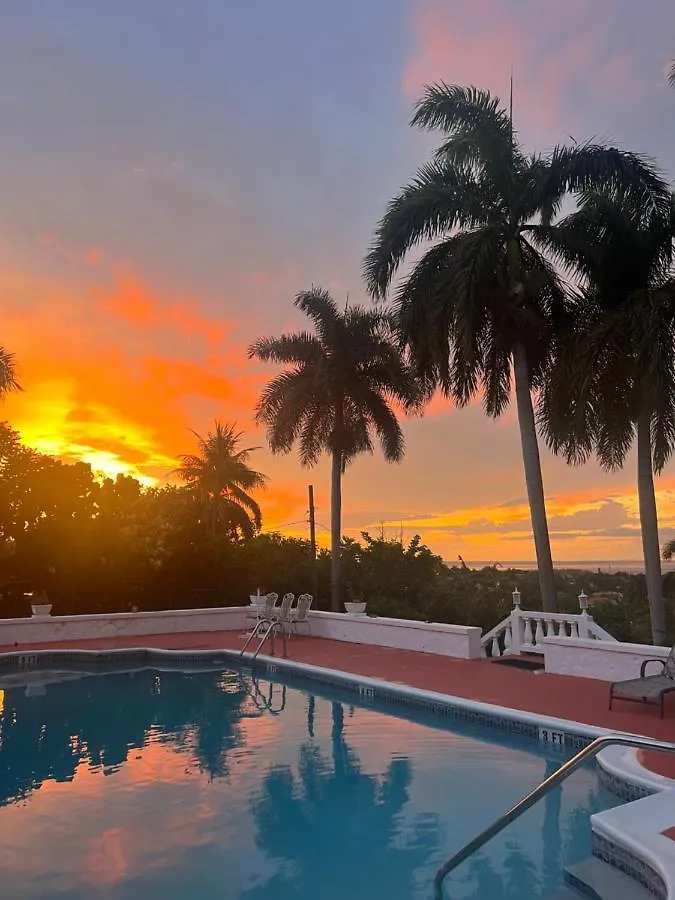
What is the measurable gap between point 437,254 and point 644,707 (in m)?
10.5

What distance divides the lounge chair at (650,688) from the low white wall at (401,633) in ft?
13.8

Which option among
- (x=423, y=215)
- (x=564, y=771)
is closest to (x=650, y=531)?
(x=423, y=215)

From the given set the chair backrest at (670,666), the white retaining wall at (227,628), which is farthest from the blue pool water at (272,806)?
the white retaining wall at (227,628)

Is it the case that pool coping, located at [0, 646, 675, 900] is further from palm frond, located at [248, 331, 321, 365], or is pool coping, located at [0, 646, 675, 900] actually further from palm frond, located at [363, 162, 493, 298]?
palm frond, located at [248, 331, 321, 365]

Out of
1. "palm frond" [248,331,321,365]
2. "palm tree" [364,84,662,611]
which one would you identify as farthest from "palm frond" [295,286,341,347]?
"palm tree" [364,84,662,611]

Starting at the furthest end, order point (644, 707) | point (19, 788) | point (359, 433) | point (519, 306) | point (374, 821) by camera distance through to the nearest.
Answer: point (359, 433)
point (519, 306)
point (644, 707)
point (19, 788)
point (374, 821)

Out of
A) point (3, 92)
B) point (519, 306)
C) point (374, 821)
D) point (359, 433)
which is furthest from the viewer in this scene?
point (359, 433)

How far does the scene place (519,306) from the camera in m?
15.0

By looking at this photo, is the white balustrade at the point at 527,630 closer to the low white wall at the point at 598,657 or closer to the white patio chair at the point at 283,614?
the low white wall at the point at 598,657

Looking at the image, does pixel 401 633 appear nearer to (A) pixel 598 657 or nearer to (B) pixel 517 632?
(B) pixel 517 632

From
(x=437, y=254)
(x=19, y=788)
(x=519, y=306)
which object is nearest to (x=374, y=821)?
(x=19, y=788)

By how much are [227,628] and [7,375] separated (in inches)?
338

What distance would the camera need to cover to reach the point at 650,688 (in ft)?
25.9

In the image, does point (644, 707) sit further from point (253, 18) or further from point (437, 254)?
point (253, 18)
